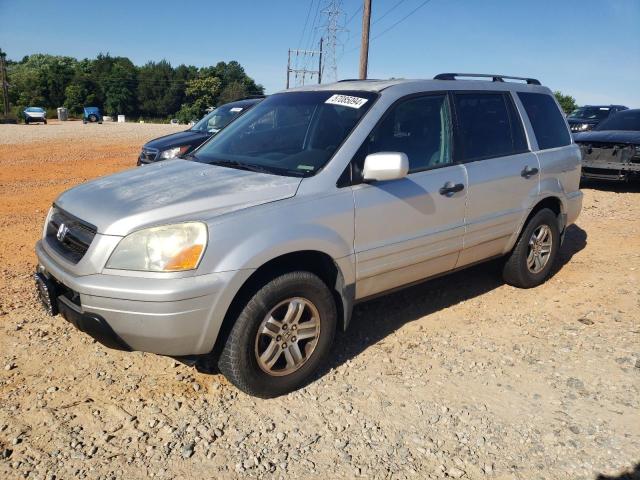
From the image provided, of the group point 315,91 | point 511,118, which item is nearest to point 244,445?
point 315,91

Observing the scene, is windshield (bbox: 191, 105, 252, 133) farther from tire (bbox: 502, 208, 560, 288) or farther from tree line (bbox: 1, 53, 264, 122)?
tree line (bbox: 1, 53, 264, 122)

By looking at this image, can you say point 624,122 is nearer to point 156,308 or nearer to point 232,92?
point 156,308

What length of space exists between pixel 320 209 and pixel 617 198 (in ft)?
27.8

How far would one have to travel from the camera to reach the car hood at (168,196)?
2.86 metres

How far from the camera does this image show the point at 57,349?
146 inches

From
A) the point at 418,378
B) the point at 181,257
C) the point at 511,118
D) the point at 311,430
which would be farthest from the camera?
the point at 511,118

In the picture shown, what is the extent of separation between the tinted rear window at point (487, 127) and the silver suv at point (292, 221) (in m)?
0.02

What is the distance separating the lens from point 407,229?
12.2ft

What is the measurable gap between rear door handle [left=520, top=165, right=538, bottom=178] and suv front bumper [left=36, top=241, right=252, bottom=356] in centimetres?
281

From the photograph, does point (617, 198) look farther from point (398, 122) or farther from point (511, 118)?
point (398, 122)

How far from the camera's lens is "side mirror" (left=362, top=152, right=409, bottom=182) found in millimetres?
3278

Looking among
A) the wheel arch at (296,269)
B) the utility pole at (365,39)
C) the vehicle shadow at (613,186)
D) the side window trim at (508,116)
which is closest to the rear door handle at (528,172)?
the side window trim at (508,116)

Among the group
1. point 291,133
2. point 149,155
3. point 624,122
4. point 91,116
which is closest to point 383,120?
point 291,133

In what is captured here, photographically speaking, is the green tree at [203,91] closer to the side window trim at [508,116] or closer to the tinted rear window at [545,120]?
the tinted rear window at [545,120]
